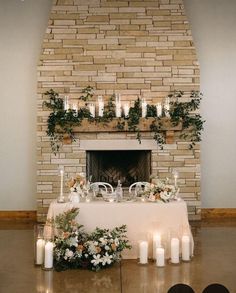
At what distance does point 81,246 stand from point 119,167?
3.41 metres

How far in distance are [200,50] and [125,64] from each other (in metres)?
1.47

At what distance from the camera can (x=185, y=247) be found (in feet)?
15.3

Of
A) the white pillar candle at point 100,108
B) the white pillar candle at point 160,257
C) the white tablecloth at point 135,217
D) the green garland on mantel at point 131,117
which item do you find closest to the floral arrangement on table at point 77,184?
the white tablecloth at point 135,217

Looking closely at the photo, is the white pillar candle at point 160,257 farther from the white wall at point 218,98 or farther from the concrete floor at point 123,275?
the white wall at point 218,98

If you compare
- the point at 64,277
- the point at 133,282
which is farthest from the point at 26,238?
the point at 133,282

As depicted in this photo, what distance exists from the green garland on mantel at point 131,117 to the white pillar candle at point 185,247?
267cm

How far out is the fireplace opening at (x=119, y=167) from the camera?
7.66 metres

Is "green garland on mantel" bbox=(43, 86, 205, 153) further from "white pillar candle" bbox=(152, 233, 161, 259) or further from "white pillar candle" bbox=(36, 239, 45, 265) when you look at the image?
"white pillar candle" bbox=(36, 239, 45, 265)

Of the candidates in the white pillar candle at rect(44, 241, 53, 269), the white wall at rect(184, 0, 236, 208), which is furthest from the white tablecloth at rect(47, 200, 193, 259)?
the white wall at rect(184, 0, 236, 208)

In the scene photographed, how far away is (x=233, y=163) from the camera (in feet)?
25.3

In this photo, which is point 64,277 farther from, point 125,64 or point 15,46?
point 15,46

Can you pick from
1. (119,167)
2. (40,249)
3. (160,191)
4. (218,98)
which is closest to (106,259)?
(40,249)

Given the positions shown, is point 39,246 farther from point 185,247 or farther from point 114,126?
point 114,126

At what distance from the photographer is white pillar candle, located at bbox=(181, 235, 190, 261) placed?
15.2 feet
